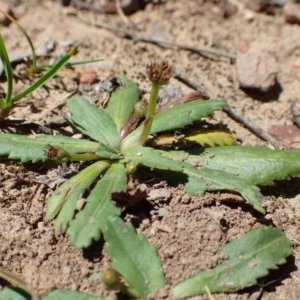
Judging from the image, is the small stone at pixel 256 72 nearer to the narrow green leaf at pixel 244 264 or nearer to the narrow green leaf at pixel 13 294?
the narrow green leaf at pixel 244 264

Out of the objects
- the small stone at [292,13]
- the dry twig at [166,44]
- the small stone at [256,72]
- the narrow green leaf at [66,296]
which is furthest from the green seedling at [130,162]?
the small stone at [292,13]

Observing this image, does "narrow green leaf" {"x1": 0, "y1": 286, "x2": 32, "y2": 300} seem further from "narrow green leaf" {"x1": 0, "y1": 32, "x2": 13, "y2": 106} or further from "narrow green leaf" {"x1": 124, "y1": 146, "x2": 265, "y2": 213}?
"narrow green leaf" {"x1": 0, "y1": 32, "x2": 13, "y2": 106}

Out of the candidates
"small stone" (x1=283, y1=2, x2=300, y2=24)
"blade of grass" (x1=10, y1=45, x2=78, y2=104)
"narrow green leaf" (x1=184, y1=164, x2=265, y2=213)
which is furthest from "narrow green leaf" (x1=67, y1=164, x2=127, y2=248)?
"small stone" (x1=283, y1=2, x2=300, y2=24)

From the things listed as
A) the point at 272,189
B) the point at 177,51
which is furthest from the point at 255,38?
the point at 272,189

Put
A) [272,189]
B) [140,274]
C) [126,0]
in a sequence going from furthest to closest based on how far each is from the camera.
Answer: [126,0]
[272,189]
[140,274]

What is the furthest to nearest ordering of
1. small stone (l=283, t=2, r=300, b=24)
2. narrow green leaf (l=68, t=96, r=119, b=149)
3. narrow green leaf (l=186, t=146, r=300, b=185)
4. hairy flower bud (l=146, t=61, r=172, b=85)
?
1. small stone (l=283, t=2, r=300, b=24)
2. narrow green leaf (l=68, t=96, r=119, b=149)
3. narrow green leaf (l=186, t=146, r=300, b=185)
4. hairy flower bud (l=146, t=61, r=172, b=85)

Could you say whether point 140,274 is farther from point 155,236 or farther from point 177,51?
point 177,51
